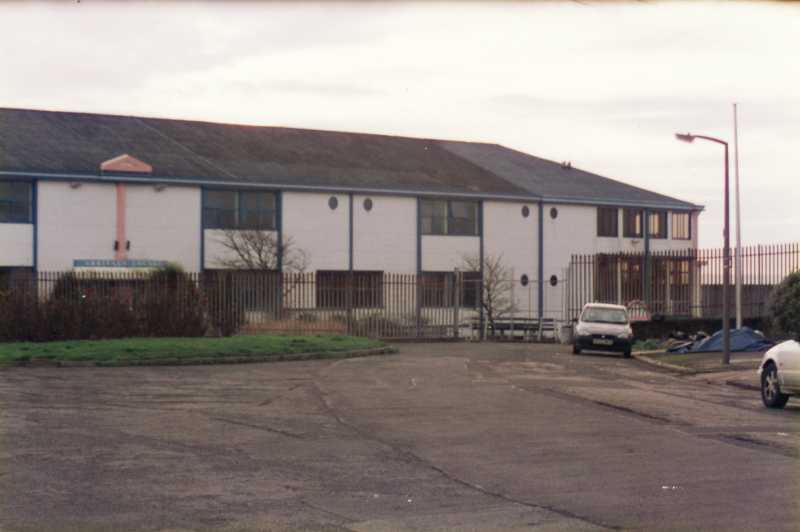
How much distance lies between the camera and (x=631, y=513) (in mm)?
9406

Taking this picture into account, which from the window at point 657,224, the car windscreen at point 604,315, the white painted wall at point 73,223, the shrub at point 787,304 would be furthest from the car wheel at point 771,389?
the window at point 657,224

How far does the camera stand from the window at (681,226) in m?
61.1

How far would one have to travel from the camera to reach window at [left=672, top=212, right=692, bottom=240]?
201ft

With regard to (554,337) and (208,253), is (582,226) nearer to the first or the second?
(554,337)

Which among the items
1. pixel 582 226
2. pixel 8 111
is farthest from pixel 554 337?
pixel 8 111

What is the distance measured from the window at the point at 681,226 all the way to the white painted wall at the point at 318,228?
63.2 ft

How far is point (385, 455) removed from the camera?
12.6m

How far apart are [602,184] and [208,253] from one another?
74.5 ft

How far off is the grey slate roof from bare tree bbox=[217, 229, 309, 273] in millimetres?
2126

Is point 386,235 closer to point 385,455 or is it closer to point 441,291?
point 441,291

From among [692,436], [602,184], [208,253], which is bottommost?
[692,436]

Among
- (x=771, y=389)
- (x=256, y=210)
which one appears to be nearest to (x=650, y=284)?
(x=256, y=210)

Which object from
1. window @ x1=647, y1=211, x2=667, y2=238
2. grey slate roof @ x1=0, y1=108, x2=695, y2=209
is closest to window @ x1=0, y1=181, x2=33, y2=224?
grey slate roof @ x1=0, y1=108, x2=695, y2=209

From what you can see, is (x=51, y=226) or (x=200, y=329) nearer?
(x=200, y=329)
